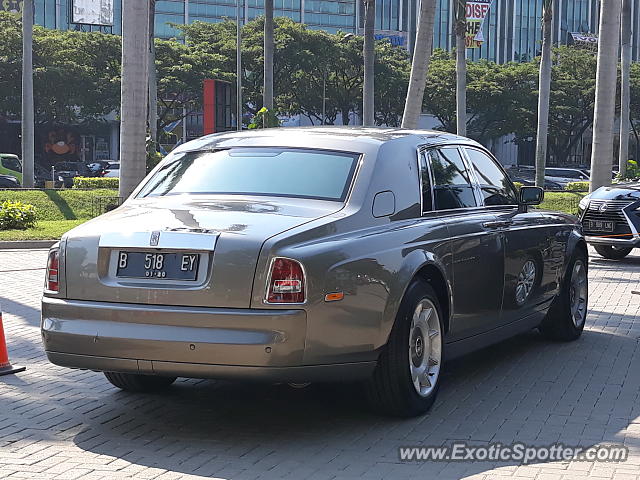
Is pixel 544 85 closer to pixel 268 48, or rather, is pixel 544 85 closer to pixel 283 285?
pixel 268 48

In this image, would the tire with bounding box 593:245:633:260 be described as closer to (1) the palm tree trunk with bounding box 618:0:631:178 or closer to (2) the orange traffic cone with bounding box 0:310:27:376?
(2) the orange traffic cone with bounding box 0:310:27:376

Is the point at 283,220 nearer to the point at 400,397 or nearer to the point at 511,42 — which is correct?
the point at 400,397

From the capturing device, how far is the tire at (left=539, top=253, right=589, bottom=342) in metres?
9.12

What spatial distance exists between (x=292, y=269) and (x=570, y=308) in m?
4.31

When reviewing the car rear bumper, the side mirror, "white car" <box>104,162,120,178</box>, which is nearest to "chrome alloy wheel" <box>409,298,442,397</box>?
the car rear bumper

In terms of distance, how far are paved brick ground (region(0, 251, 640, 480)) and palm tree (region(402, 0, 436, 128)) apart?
11.8m

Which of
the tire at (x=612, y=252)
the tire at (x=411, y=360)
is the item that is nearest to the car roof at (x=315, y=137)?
the tire at (x=411, y=360)

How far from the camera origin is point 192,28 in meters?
62.4

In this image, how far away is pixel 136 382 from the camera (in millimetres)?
7031

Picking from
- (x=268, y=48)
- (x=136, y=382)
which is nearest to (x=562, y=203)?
(x=268, y=48)

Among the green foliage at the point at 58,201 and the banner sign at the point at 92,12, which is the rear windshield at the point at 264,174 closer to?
the green foliage at the point at 58,201

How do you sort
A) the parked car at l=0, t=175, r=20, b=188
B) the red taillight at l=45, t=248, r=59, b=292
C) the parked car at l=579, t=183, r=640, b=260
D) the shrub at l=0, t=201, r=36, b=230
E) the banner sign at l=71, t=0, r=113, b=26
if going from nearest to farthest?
1. the red taillight at l=45, t=248, r=59, b=292
2. the parked car at l=579, t=183, r=640, b=260
3. the shrub at l=0, t=201, r=36, b=230
4. the parked car at l=0, t=175, r=20, b=188
5. the banner sign at l=71, t=0, r=113, b=26

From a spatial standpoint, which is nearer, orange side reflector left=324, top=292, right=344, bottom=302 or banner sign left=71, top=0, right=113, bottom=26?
orange side reflector left=324, top=292, right=344, bottom=302

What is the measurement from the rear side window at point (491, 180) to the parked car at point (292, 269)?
11.0 inches
